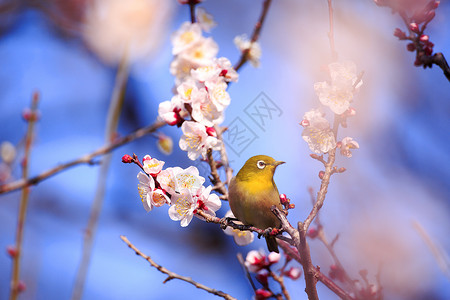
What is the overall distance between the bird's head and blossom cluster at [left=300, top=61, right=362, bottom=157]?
0.54ft

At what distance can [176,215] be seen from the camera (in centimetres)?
108

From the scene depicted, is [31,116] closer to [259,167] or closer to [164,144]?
[164,144]

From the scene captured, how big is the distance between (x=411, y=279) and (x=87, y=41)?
3.52 meters

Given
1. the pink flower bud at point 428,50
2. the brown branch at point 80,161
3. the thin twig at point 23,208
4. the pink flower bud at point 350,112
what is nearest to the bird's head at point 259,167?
the pink flower bud at point 350,112

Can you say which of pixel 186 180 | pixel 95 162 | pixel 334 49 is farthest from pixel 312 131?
pixel 95 162

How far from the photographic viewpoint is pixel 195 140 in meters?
1.25

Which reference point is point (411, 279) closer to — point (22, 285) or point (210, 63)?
point (210, 63)

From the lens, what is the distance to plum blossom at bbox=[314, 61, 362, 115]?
1010 millimetres

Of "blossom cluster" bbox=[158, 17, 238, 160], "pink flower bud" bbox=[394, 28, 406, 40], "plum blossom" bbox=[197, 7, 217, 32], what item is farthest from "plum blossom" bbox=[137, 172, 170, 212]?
"plum blossom" bbox=[197, 7, 217, 32]

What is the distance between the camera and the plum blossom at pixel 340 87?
1.01 meters

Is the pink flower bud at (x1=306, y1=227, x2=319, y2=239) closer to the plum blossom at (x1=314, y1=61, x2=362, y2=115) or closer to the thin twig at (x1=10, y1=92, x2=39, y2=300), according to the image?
the plum blossom at (x1=314, y1=61, x2=362, y2=115)

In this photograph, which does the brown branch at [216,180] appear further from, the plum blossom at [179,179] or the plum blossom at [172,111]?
the plum blossom at [179,179]

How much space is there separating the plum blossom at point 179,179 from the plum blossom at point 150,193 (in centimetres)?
2

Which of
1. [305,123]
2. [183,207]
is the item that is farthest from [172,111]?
[305,123]
